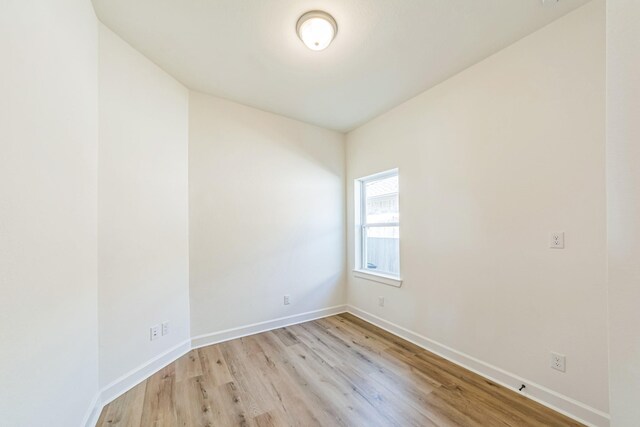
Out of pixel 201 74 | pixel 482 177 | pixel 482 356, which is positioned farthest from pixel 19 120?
pixel 482 356

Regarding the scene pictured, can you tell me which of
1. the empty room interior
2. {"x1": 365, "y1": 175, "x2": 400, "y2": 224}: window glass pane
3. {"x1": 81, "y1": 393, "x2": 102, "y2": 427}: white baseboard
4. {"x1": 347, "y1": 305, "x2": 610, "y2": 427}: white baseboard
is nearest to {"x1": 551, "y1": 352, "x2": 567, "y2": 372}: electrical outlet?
the empty room interior

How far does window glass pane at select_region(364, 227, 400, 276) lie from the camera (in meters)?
3.10

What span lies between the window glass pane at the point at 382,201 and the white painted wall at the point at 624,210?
2246 millimetres

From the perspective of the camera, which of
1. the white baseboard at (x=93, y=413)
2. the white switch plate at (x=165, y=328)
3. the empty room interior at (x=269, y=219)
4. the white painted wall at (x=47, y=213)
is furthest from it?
the white switch plate at (x=165, y=328)

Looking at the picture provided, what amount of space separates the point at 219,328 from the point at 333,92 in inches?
113

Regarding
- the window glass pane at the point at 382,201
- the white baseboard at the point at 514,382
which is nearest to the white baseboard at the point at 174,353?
the white baseboard at the point at 514,382

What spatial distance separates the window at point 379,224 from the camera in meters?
3.14

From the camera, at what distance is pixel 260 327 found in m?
3.01

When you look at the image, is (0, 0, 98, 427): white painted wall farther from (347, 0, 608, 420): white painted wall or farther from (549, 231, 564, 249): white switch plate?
(549, 231, 564, 249): white switch plate

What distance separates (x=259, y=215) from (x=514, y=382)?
2801mm

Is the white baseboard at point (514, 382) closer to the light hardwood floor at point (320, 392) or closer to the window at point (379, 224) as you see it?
the light hardwood floor at point (320, 392)

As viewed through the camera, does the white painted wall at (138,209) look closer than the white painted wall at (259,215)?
Yes

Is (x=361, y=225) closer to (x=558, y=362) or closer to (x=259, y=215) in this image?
(x=259, y=215)

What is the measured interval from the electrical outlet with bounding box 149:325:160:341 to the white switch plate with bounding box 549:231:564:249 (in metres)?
3.19
